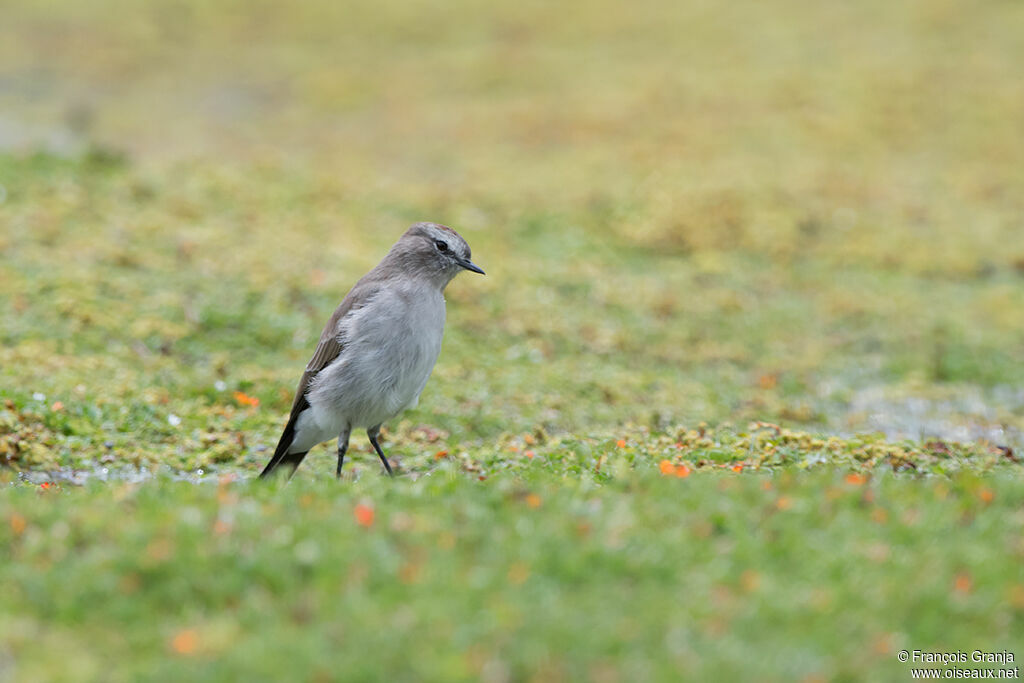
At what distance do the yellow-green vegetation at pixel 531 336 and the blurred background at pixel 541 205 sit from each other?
0.11m

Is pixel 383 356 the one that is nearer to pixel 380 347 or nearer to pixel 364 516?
pixel 380 347

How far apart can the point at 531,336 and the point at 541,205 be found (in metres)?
6.80

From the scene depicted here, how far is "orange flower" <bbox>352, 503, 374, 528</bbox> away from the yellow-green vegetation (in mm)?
28

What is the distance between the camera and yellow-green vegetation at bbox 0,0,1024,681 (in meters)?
6.44

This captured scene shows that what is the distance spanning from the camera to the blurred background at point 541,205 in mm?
14516

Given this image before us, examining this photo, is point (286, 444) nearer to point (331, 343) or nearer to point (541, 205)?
point (331, 343)

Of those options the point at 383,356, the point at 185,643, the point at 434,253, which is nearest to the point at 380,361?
the point at 383,356

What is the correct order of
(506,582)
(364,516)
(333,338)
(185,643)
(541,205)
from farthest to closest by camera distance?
(541,205) → (333,338) → (364,516) → (506,582) → (185,643)

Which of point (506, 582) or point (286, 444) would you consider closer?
point (506, 582)

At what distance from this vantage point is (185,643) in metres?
5.96

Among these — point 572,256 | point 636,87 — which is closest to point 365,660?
point 572,256

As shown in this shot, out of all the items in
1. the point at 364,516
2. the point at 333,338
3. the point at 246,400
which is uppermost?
the point at 333,338

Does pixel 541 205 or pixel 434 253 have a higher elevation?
pixel 541 205

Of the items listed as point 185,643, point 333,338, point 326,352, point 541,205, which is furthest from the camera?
point 541,205
